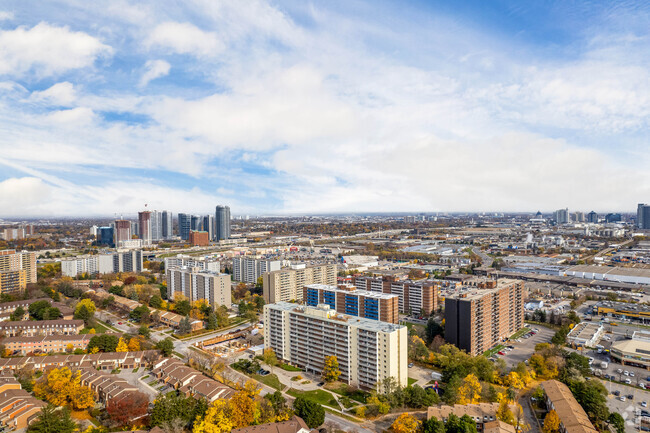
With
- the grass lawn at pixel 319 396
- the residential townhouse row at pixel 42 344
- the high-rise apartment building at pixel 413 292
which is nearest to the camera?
the grass lawn at pixel 319 396

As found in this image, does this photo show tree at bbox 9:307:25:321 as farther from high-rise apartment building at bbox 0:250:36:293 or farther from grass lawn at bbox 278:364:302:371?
grass lawn at bbox 278:364:302:371

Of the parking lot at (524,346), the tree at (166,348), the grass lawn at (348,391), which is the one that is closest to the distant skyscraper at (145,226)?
the tree at (166,348)

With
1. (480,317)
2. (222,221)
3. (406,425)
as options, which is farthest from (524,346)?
(222,221)

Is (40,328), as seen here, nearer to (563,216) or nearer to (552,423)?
(552,423)

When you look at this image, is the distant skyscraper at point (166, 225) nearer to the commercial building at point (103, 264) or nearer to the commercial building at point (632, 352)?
the commercial building at point (103, 264)

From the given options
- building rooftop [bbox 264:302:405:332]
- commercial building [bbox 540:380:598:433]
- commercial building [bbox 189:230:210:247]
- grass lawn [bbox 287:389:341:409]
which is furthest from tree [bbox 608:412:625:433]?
commercial building [bbox 189:230:210:247]

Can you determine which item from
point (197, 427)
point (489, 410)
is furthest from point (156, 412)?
point (489, 410)
